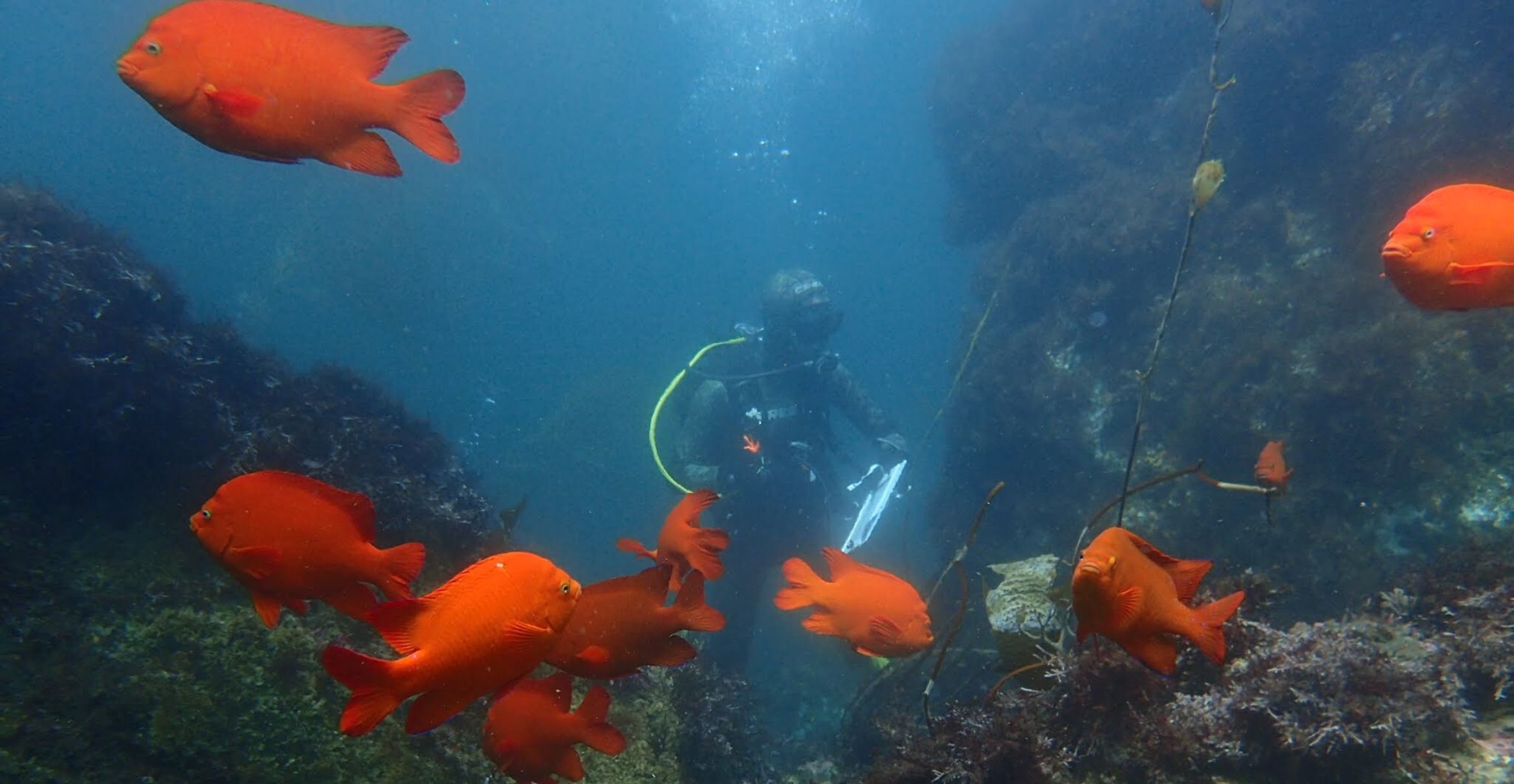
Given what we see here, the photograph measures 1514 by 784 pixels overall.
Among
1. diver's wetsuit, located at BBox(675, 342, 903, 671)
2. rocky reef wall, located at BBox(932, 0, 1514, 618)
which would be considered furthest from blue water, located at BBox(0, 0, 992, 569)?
rocky reef wall, located at BBox(932, 0, 1514, 618)

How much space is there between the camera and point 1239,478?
330 inches

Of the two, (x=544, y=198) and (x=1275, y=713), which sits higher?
(x=544, y=198)

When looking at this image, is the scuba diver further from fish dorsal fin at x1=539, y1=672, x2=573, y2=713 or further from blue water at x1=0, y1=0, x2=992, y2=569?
fish dorsal fin at x1=539, y1=672, x2=573, y2=713

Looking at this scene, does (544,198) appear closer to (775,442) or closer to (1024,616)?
(775,442)

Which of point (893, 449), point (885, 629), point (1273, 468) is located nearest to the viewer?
point (885, 629)

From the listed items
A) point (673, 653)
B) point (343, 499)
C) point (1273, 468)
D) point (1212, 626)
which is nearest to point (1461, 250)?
point (1212, 626)

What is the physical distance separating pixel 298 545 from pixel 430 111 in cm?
164

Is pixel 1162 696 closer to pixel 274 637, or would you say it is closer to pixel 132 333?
pixel 274 637

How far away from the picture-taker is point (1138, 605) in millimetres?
2080

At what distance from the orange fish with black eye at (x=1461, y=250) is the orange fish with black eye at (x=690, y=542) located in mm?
3563

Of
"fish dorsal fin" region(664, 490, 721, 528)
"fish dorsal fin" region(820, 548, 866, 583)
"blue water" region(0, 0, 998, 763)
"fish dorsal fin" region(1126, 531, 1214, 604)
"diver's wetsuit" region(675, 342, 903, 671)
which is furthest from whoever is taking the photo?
"blue water" region(0, 0, 998, 763)

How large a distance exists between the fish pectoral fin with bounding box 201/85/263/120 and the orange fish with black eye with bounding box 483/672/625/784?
2.38 meters

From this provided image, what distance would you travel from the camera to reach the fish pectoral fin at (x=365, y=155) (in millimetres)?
2117

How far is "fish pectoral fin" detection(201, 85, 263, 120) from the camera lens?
6.14 ft
